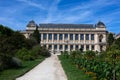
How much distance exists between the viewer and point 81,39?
11656cm

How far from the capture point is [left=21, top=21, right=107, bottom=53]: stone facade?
11438cm

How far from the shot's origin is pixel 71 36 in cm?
11706

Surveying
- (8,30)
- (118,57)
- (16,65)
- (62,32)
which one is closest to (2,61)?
(16,65)

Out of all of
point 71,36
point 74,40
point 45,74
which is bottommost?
point 45,74

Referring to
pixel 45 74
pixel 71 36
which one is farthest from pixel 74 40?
pixel 45 74

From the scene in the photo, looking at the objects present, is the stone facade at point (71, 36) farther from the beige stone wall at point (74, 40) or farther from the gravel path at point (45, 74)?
the gravel path at point (45, 74)

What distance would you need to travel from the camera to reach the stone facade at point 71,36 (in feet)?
375

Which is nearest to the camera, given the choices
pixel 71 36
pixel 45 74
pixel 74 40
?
pixel 45 74

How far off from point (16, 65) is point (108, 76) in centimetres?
1200

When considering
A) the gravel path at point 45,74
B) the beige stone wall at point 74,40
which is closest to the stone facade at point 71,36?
the beige stone wall at point 74,40

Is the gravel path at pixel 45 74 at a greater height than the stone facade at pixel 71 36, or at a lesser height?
lesser

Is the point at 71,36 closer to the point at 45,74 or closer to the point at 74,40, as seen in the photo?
the point at 74,40

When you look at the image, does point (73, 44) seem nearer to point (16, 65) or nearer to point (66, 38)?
point (66, 38)

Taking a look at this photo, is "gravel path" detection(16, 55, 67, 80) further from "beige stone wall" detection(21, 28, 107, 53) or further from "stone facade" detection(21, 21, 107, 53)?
"stone facade" detection(21, 21, 107, 53)
